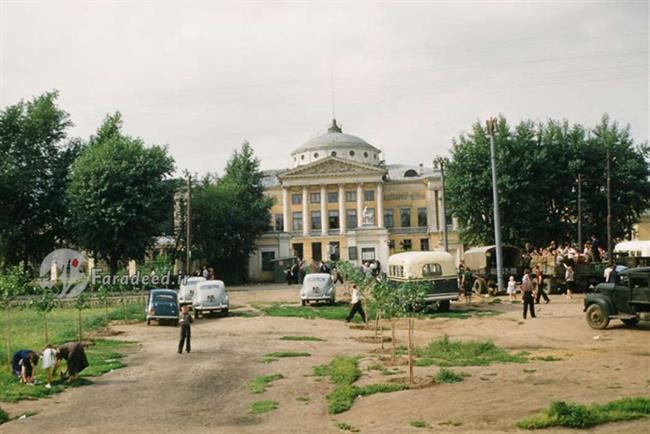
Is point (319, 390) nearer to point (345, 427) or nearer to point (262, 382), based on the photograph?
point (262, 382)

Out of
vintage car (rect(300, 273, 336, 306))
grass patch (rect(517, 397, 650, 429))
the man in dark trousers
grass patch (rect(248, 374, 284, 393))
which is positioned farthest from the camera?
vintage car (rect(300, 273, 336, 306))

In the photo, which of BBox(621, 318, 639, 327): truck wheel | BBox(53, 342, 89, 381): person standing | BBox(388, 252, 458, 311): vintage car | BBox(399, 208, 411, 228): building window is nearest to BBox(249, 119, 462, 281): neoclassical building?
BBox(399, 208, 411, 228): building window

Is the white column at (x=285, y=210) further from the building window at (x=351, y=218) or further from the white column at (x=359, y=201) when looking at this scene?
the white column at (x=359, y=201)

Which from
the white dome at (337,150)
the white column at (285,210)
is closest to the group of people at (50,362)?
the white column at (285,210)

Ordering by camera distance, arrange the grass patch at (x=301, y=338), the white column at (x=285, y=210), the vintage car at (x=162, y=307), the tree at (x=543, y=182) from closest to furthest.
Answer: the grass patch at (x=301, y=338) → the vintage car at (x=162, y=307) → the tree at (x=543, y=182) → the white column at (x=285, y=210)

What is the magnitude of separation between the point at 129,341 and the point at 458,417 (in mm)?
17296

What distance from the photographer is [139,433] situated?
42.4 feet

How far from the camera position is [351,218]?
8594cm

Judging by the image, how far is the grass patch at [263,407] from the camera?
1437cm

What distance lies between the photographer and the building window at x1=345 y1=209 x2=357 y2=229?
85.8 metres

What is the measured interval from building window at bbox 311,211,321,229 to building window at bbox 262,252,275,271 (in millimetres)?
10408

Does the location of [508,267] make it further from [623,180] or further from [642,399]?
[642,399]

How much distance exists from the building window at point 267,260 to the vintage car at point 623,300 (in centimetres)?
5414

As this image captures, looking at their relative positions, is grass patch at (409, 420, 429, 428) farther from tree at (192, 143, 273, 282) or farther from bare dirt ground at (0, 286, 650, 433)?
tree at (192, 143, 273, 282)
